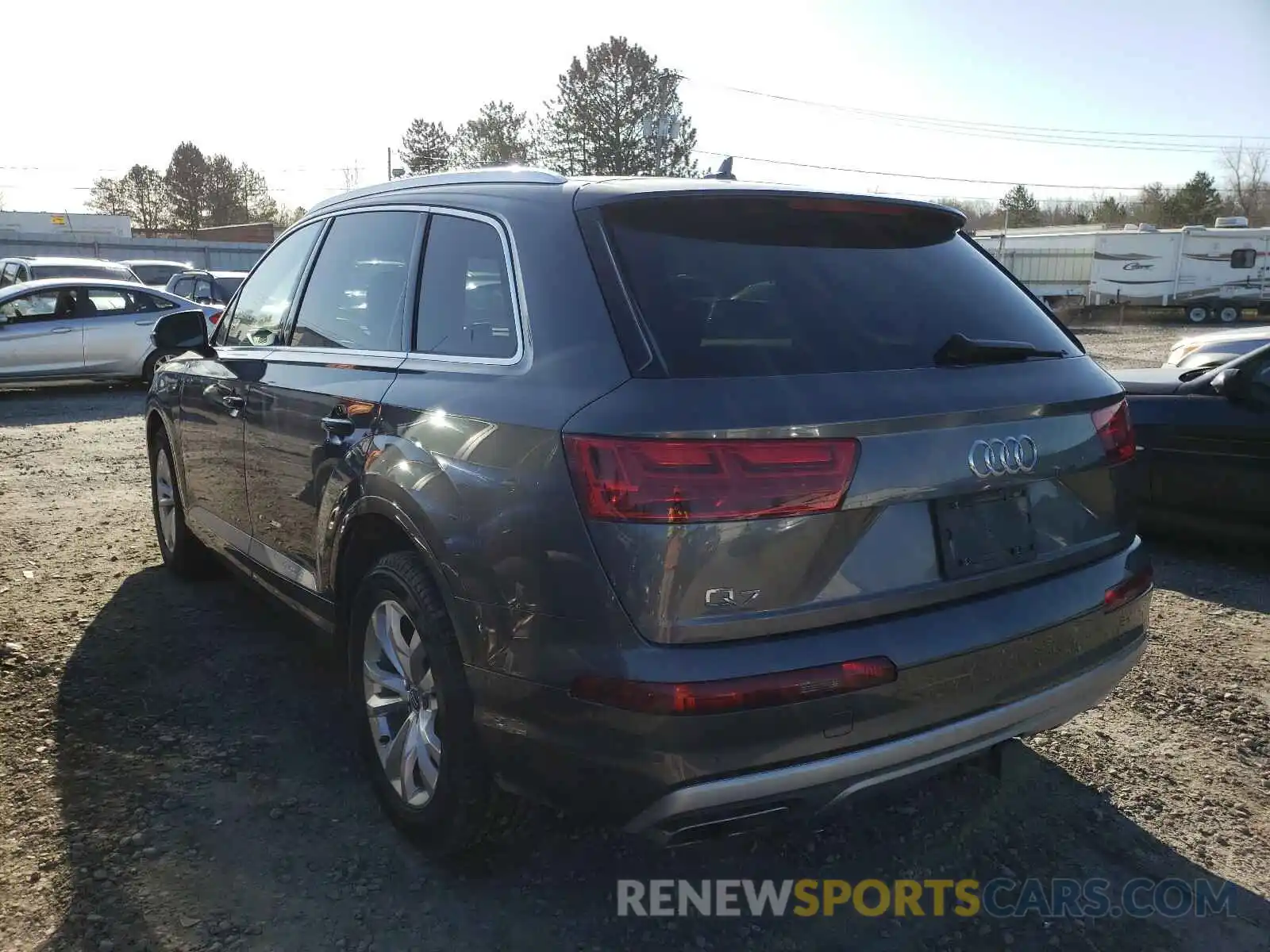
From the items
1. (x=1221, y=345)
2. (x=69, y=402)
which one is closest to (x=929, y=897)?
(x=1221, y=345)

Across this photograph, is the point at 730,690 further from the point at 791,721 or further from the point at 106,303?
the point at 106,303

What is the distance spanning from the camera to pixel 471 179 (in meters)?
Result: 3.01

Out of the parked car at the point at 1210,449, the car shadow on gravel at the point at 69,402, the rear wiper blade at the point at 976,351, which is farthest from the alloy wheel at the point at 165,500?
the car shadow on gravel at the point at 69,402

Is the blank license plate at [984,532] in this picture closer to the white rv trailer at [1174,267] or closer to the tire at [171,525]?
the tire at [171,525]

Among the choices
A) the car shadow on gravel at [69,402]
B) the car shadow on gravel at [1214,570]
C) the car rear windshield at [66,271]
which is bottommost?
the car shadow on gravel at [1214,570]

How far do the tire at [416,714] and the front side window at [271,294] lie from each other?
4.74ft

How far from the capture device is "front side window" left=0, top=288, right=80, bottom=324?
13.2 m

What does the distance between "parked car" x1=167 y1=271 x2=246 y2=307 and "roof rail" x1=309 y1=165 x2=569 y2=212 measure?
1769 centimetres

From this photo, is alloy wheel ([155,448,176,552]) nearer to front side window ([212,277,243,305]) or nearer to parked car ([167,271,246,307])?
parked car ([167,271,246,307])

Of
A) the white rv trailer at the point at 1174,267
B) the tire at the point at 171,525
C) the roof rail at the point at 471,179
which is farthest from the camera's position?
the white rv trailer at the point at 1174,267

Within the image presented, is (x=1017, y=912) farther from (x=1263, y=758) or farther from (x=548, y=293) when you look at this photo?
(x=548, y=293)

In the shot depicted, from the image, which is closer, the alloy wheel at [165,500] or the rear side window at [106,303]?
the alloy wheel at [165,500]

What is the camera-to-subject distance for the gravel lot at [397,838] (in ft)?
8.29

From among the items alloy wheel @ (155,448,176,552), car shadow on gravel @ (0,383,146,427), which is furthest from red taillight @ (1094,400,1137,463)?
car shadow on gravel @ (0,383,146,427)
